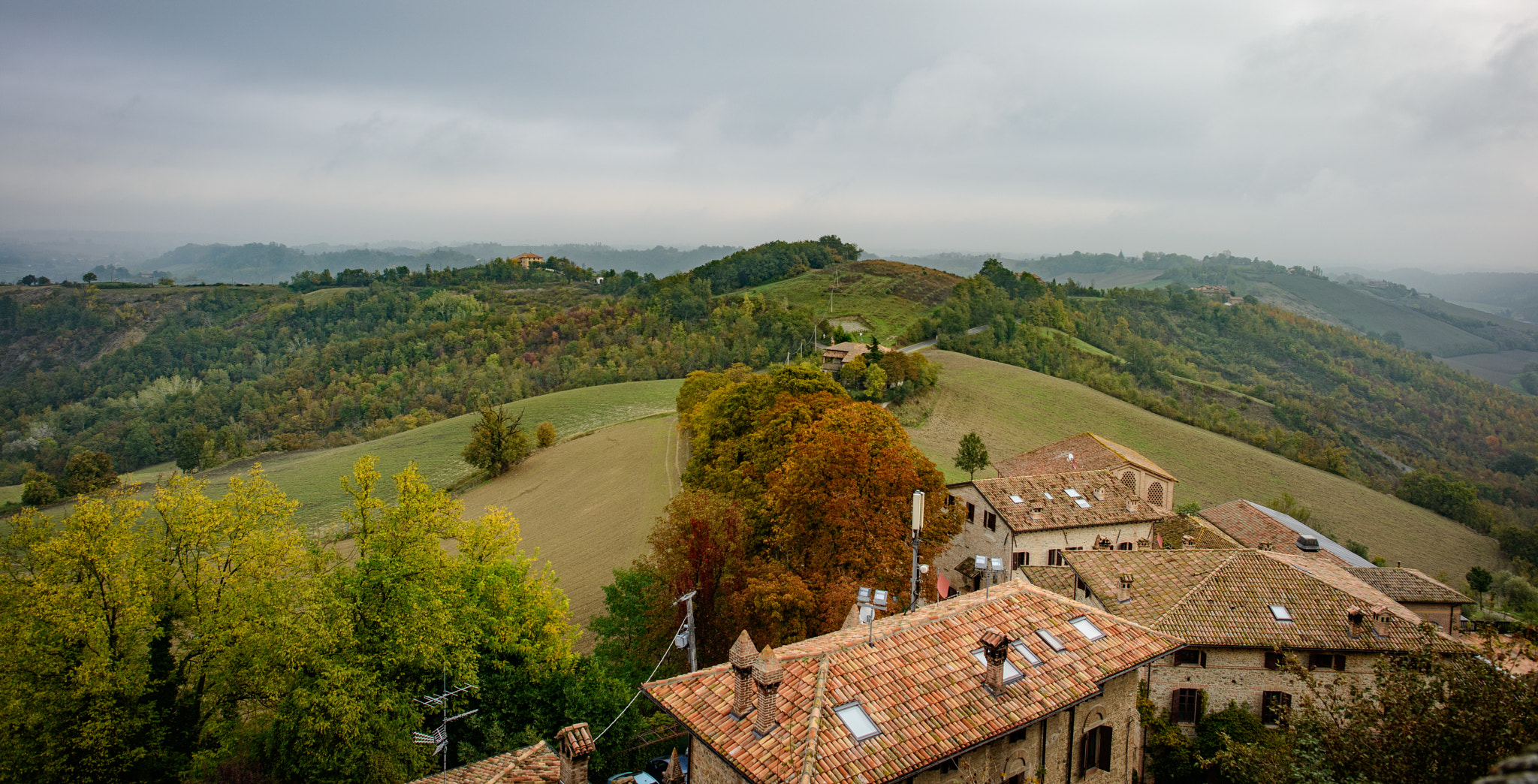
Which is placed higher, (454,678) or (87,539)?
(87,539)

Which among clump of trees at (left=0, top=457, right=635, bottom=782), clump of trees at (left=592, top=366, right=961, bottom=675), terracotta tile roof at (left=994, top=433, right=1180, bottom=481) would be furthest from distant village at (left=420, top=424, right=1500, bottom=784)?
terracotta tile roof at (left=994, top=433, right=1180, bottom=481)

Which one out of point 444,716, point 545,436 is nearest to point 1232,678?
point 444,716

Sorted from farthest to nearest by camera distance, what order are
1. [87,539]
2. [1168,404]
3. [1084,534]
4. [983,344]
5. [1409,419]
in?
[1409,419], [983,344], [1168,404], [1084,534], [87,539]

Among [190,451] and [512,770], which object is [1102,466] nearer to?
[512,770]

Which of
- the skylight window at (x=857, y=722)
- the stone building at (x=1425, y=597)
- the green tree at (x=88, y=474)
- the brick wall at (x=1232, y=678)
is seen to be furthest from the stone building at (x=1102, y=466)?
the green tree at (x=88, y=474)

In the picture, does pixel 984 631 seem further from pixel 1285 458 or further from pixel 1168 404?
pixel 1168 404

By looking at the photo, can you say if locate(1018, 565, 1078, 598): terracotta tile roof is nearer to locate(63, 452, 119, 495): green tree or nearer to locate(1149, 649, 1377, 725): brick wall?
locate(1149, 649, 1377, 725): brick wall

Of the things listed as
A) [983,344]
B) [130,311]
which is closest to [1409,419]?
[983,344]
